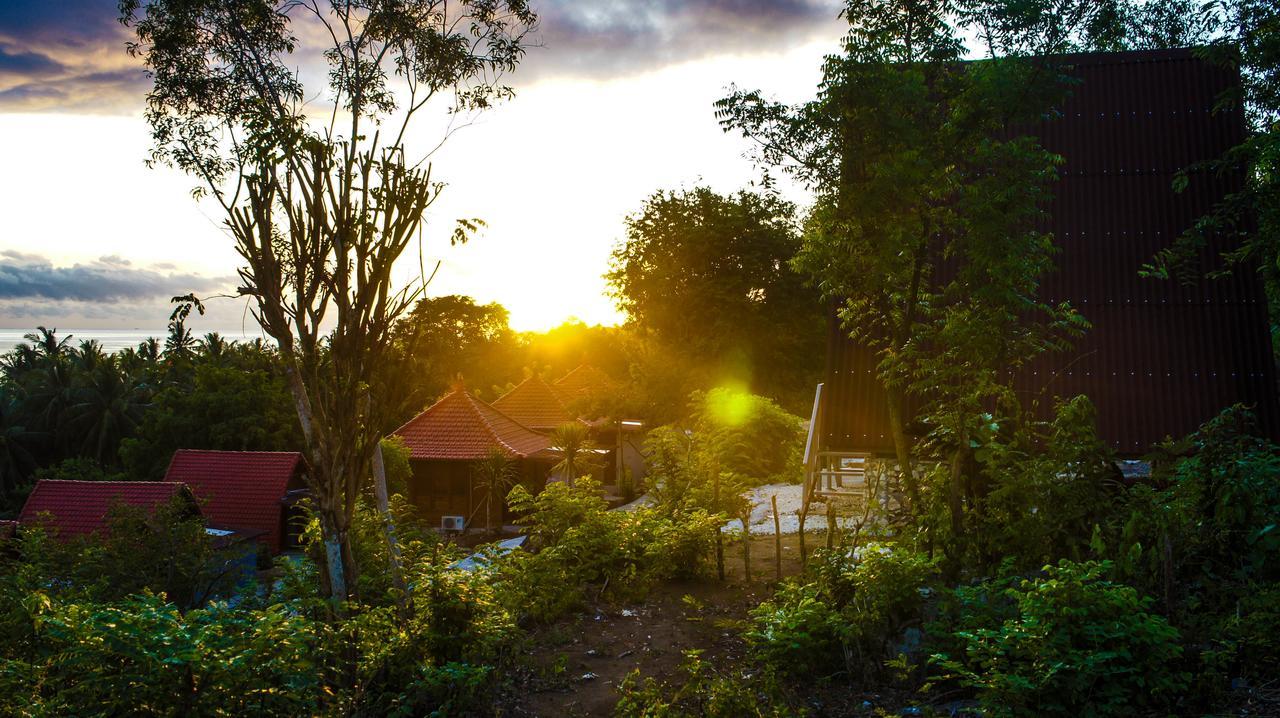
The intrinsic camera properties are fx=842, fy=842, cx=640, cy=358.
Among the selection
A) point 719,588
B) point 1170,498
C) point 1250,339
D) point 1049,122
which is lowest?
point 719,588

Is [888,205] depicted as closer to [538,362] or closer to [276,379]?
[276,379]

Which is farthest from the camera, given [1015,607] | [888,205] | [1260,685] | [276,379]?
[276,379]

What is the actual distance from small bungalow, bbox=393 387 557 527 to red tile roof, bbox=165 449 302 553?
13.3 feet

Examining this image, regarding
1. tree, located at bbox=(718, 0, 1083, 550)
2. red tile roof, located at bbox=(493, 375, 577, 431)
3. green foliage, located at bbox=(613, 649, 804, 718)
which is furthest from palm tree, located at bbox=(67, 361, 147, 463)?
green foliage, located at bbox=(613, 649, 804, 718)

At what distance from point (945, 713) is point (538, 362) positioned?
64655 millimetres

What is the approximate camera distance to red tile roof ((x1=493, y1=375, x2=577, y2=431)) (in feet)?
121

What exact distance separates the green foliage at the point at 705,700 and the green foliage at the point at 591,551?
341cm

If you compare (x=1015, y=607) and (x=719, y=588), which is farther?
(x=719, y=588)

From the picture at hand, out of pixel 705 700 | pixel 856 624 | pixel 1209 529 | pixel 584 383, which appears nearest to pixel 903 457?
pixel 856 624

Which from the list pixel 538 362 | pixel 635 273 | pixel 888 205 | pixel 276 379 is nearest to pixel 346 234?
pixel 888 205

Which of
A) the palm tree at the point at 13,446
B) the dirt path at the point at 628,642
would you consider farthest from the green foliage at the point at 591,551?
the palm tree at the point at 13,446

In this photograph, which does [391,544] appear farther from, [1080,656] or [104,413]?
[104,413]

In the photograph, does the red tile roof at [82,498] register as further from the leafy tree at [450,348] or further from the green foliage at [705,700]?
the green foliage at [705,700]

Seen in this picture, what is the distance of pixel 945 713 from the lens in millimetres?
6008
